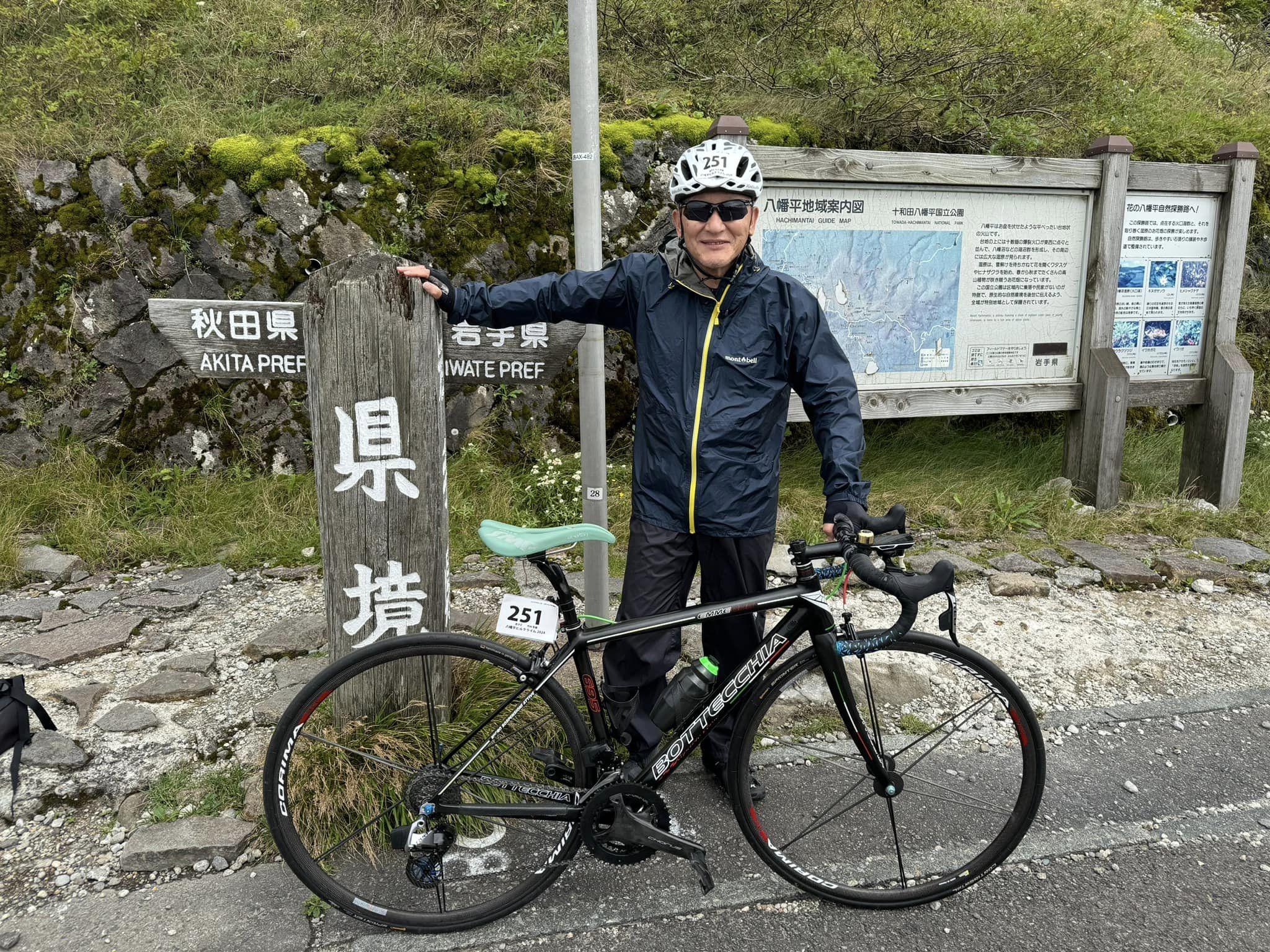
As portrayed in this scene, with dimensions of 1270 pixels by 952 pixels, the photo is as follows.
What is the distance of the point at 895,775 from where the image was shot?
2.67m

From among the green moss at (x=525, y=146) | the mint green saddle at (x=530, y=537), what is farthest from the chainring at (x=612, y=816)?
the green moss at (x=525, y=146)

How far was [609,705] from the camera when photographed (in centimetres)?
283

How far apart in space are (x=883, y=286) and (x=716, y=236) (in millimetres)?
3013

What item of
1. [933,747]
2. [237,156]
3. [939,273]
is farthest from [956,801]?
[237,156]

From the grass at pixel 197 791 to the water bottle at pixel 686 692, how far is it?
1510 millimetres

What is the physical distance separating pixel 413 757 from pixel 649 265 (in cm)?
180

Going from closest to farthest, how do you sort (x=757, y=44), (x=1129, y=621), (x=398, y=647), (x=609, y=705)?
(x=398, y=647) < (x=609, y=705) < (x=1129, y=621) < (x=757, y=44)

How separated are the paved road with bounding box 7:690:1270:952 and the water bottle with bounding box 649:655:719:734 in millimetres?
556

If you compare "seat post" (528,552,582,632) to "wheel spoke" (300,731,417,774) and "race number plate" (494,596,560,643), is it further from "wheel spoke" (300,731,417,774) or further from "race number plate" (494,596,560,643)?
"wheel spoke" (300,731,417,774)

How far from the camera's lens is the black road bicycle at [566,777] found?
248 centimetres

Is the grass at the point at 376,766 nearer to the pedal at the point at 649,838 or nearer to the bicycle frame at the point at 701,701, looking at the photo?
the bicycle frame at the point at 701,701

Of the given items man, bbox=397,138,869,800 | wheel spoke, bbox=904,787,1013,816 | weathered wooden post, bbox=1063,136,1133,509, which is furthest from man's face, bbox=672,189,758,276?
weathered wooden post, bbox=1063,136,1133,509

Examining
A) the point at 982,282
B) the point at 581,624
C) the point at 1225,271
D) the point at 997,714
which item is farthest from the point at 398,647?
the point at 1225,271

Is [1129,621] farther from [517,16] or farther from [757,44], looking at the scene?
[517,16]
